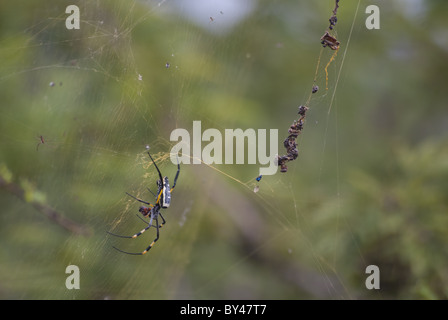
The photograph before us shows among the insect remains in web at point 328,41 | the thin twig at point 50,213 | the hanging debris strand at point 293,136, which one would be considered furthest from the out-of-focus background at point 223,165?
the hanging debris strand at point 293,136

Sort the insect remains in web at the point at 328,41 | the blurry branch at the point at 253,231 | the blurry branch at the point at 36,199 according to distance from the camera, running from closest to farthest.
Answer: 1. the insect remains in web at the point at 328,41
2. the blurry branch at the point at 36,199
3. the blurry branch at the point at 253,231

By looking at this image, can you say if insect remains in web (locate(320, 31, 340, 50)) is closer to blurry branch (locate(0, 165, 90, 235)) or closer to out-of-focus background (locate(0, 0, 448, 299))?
out-of-focus background (locate(0, 0, 448, 299))

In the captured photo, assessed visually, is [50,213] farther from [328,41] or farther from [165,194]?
[328,41]

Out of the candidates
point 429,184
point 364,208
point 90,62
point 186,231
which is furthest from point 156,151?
point 429,184

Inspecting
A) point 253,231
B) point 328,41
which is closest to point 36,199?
point 328,41

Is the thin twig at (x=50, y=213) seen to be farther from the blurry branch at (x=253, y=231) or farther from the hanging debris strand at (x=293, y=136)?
the blurry branch at (x=253, y=231)

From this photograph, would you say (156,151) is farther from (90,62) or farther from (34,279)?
(34,279)
